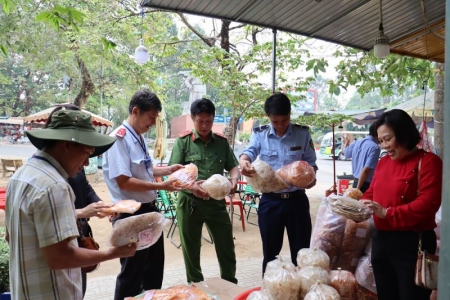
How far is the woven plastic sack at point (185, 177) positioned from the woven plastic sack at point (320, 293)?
1.25 metres

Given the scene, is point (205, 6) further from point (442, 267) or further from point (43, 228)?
point (442, 267)

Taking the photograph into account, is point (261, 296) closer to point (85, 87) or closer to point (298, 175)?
point (298, 175)

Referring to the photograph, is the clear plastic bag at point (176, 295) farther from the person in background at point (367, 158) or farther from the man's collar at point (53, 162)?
the person in background at point (367, 158)

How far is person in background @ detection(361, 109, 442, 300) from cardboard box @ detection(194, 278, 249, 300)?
0.96 metres

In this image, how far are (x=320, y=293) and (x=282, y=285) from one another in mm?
192

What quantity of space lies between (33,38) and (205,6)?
317 inches

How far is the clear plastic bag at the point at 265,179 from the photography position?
274 cm

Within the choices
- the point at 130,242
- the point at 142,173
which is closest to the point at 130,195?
the point at 142,173

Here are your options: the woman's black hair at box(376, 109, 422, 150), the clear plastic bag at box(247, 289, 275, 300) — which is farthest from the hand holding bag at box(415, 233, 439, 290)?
the clear plastic bag at box(247, 289, 275, 300)

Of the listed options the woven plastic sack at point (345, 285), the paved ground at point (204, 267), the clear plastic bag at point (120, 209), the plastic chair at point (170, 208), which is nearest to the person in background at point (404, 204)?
the woven plastic sack at point (345, 285)

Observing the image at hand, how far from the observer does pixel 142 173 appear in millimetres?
2566

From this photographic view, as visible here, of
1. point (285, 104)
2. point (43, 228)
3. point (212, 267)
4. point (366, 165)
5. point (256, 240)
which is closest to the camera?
point (43, 228)

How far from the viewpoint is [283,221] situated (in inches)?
118

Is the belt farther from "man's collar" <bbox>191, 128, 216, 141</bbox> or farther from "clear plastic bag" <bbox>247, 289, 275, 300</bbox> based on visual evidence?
"clear plastic bag" <bbox>247, 289, 275, 300</bbox>
